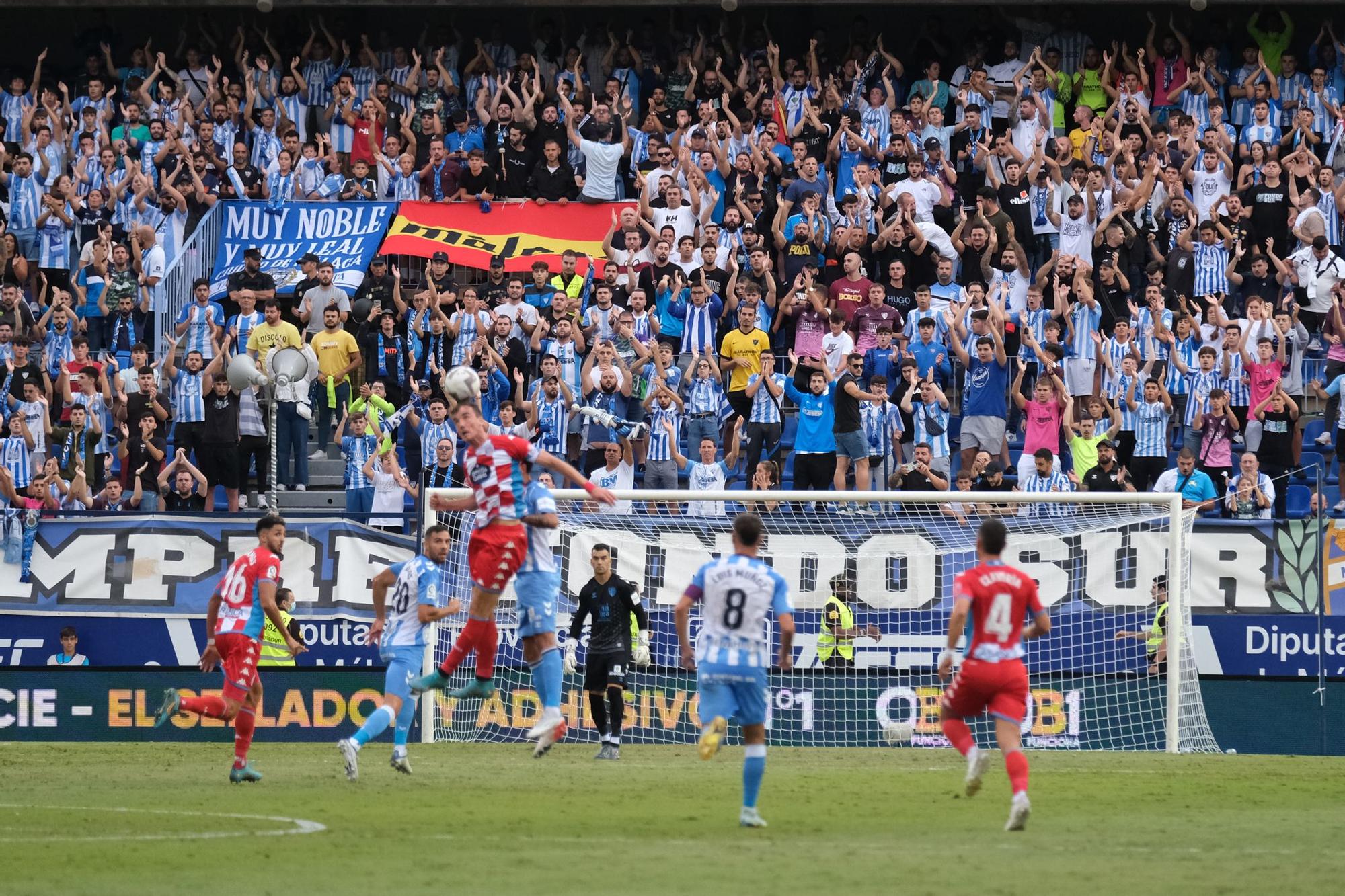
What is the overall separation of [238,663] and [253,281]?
1289cm

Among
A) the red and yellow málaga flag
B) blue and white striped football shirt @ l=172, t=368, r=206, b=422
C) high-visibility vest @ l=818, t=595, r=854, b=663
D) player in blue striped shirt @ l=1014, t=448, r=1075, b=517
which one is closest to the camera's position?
high-visibility vest @ l=818, t=595, r=854, b=663

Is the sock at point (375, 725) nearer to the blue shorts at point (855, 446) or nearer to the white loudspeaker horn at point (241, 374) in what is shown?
the blue shorts at point (855, 446)

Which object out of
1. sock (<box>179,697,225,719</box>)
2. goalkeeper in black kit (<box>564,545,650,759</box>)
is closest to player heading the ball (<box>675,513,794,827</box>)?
sock (<box>179,697,225,719</box>)

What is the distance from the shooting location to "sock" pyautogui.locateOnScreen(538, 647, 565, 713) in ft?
46.7

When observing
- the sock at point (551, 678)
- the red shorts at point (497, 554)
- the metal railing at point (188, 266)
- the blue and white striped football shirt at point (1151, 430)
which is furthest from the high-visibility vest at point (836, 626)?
the metal railing at point (188, 266)

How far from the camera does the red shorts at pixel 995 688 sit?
11883 millimetres

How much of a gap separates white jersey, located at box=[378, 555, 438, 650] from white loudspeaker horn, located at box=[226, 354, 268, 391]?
962 cm

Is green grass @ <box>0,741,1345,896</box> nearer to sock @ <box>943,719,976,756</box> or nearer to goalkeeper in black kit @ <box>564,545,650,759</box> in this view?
sock @ <box>943,719,976,756</box>

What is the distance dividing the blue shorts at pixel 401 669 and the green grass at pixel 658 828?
27.6 inches

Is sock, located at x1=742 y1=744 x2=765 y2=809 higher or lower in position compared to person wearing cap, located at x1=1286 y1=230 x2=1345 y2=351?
lower

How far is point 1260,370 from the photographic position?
23844 mm

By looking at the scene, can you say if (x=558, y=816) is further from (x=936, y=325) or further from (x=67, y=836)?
(x=936, y=325)

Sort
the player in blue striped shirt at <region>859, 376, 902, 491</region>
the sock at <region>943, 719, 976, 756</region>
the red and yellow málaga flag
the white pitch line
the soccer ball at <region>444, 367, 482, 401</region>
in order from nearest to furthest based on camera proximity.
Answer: the white pitch line → the sock at <region>943, 719, 976, 756</region> → the soccer ball at <region>444, 367, 482, 401</region> → the player in blue striped shirt at <region>859, 376, 902, 491</region> → the red and yellow málaga flag

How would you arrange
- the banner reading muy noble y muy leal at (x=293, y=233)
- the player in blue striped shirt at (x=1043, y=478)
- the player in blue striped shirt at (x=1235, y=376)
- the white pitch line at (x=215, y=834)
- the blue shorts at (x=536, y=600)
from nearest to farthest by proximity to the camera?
the white pitch line at (x=215, y=834) → the blue shorts at (x=536, y=600) → the player in blue striped shirt at (x=1043, y=478) → the player in blue striped shirt at (x=1235, y=376) → the banner reading muy noble y muy leal at (x=293, y=233)
